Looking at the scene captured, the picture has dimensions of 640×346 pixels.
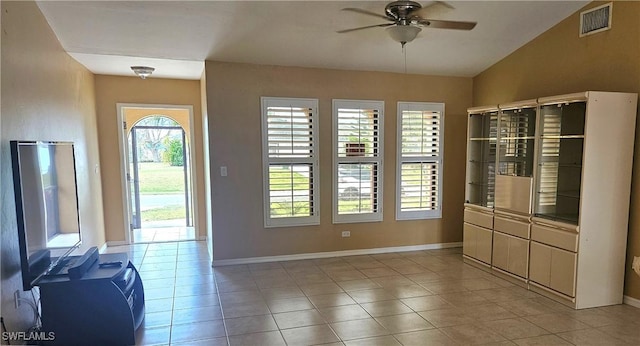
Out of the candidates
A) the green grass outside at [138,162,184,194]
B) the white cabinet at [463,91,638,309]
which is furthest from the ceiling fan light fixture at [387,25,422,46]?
the green grass outside at [138,162,184,194]

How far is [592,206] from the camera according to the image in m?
3.35

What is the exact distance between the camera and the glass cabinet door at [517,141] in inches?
155

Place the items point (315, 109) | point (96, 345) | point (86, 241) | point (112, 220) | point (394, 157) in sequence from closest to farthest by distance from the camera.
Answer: point (96, 345), point (86, 241), point (315, 109), point (394, 157), point (112, 220)

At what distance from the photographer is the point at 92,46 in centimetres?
392

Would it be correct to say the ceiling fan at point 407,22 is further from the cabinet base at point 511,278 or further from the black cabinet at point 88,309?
the black cabinet at point 88,309

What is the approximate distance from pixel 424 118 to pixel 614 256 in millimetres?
2675

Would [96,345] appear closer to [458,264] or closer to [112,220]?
[112,220]

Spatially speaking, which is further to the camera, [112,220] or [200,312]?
[112,220]

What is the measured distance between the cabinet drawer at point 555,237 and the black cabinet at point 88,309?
3720 millimetres

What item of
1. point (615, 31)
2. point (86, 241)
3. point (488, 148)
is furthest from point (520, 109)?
point (86, 241)

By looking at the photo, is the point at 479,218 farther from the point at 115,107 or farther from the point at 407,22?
the point at 115,107

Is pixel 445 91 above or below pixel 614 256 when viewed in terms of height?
above

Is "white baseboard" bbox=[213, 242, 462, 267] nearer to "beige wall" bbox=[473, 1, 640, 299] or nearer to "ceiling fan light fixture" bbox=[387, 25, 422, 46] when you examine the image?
"beige wall" bbox=[473, 1, 640, 299]

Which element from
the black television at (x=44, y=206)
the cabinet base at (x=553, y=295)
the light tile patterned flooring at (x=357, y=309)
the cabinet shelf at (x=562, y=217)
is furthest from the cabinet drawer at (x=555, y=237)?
the black television at (x=44, y=206)
